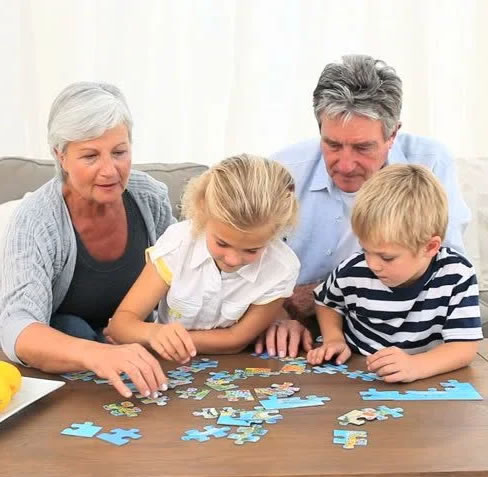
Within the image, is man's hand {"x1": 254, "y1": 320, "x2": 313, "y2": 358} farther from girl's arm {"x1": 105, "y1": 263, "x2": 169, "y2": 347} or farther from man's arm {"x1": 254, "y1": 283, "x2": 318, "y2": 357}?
girl's arm {"x1": 105, "y1": 263, "x2": 169, "y2": 347}

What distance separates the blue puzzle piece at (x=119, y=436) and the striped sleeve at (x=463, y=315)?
32.8 inches

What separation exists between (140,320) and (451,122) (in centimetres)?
250

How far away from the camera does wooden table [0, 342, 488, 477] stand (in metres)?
1.31

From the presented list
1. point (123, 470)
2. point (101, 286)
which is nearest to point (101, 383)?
point (123, 470)

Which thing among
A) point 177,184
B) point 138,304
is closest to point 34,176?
point 177,184

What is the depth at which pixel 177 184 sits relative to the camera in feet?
10.4

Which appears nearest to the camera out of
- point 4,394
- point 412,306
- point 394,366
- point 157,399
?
point 4,394

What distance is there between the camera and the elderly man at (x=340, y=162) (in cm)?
226

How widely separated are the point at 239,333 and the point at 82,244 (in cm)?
60

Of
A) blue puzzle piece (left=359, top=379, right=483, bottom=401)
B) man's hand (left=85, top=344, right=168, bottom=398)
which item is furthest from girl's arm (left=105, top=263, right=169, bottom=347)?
blue puzzle piece (left=359, top=379, right=483, bottom=401)

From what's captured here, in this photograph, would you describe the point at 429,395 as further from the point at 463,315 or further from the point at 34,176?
the point at 34,176

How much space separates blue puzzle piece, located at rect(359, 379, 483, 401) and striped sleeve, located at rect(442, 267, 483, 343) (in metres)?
0.21

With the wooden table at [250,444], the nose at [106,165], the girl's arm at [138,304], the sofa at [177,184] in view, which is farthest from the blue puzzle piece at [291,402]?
the sofa at [177,184]

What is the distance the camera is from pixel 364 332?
6.84ft
